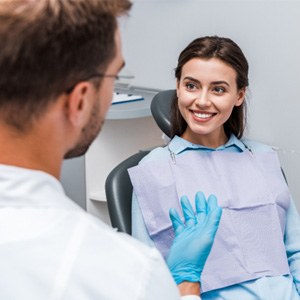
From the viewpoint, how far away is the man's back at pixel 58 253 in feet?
2.43

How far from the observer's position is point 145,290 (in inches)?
30.8

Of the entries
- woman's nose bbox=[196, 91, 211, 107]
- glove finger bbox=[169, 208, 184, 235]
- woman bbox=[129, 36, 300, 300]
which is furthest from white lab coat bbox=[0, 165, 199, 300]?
woman's nose bbox=[196, 91, 211, 107]

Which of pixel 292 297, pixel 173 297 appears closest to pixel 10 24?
pixel 173 297

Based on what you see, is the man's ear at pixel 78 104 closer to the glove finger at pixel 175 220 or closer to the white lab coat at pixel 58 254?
the white lab coat at pixel 58 254

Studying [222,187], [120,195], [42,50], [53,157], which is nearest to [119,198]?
[120,195]

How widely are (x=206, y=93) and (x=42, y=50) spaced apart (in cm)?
92

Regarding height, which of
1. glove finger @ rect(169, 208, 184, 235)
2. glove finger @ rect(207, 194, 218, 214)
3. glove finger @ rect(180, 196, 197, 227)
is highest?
glove finger @ rect(207, 194, 218, 214)

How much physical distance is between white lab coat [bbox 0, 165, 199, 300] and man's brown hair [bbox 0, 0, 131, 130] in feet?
0.32

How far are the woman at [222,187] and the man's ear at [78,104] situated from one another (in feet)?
2.65

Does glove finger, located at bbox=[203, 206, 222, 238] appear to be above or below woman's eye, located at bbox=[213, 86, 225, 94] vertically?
below

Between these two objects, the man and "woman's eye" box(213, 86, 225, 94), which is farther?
"woman's eye" box(213, 86, 225, 94)

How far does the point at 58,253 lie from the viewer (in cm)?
75

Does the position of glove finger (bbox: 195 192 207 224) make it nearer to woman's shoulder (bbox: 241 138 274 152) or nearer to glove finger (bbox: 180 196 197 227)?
glove finger (bbox: 180 196 197 227)

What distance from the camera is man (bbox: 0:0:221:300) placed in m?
0.75
